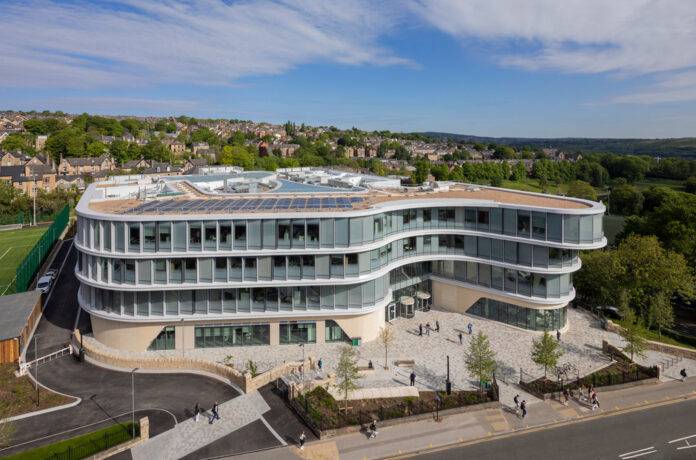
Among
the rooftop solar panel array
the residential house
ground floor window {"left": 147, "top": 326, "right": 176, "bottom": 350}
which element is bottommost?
ground floor window {"left": 147, "top": 326, "right": 176, "bottom": 350}

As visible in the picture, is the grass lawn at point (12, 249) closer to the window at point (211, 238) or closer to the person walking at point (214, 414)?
the window at point (211, 238)

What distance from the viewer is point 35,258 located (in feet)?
188

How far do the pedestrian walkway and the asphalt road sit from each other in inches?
437

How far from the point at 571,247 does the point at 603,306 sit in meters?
15.5

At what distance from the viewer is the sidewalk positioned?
85.6 feet

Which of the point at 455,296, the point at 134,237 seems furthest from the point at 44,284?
the point at 455,296

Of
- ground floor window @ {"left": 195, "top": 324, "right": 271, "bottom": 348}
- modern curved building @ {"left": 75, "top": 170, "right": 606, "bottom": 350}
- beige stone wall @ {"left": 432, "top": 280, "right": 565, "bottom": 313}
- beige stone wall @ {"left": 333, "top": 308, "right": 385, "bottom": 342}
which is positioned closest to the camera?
modern curved building @ {"left": 75, "top": 170, "right": 606, "bottom": 350}

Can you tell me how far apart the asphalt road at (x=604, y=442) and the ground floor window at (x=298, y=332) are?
15.7 m

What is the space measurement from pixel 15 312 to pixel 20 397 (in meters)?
12.2

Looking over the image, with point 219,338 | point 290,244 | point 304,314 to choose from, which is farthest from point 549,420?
point 219,338

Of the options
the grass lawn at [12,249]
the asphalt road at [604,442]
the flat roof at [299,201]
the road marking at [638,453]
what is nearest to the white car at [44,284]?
the grass lawn at [12,249]

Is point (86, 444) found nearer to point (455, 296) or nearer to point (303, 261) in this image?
point (303, 261)

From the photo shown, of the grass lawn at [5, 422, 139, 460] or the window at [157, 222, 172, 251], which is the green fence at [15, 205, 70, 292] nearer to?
the window at [157, 222, 172, 251]

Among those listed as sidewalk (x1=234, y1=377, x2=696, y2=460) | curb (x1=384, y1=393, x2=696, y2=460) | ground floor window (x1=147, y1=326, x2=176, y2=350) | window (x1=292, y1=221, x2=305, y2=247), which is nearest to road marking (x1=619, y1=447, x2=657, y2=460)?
curb (x1=384, y1=393, x2=696, y2=460)
